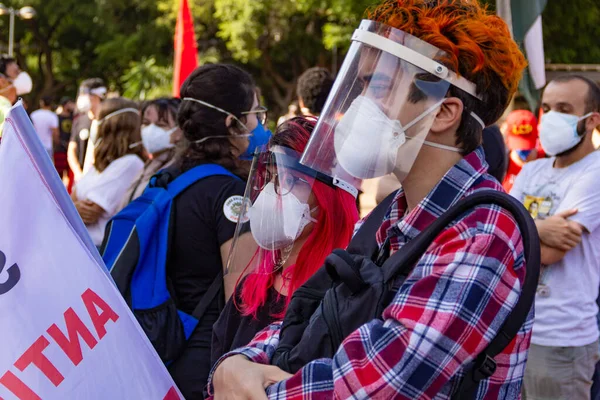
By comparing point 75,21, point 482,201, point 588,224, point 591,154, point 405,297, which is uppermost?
point 482,201

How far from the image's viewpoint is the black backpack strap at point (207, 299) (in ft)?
10.1

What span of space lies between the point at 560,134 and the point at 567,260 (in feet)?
1.96

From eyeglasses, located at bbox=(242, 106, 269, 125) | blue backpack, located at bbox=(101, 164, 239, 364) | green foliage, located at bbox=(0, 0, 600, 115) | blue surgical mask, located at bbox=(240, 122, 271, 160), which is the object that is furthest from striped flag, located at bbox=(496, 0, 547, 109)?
green foliage, located at bbox=(0, 0, 600, 115)

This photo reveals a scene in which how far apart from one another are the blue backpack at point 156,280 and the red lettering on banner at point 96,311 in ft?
3.49

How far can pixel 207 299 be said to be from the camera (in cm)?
307

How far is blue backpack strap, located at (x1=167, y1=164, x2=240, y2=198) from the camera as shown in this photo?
315 centimetres

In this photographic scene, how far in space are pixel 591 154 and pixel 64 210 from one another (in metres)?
2.66

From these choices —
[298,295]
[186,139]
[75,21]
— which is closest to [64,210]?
[298,295]

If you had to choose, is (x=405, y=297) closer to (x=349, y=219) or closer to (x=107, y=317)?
(x=107, y=317)

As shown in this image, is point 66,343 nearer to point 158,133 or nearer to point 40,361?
point 40,361

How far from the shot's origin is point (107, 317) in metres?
1.95

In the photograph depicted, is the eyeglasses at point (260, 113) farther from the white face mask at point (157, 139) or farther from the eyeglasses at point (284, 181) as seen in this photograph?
the white face mask at point (157, 139)

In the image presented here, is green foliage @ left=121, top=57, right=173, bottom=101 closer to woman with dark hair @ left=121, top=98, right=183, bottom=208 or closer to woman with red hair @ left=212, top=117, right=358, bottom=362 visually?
woman with dark hair @ left=121, top=98, right=183, bottom=208

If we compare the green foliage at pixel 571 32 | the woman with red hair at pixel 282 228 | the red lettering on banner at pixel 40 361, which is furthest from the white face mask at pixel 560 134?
the green foliage at pixel 571 32
